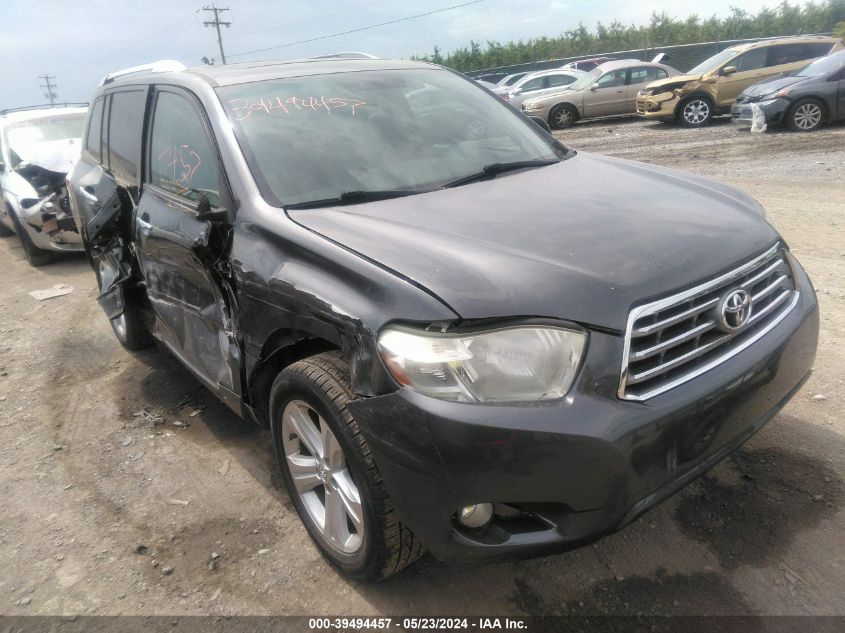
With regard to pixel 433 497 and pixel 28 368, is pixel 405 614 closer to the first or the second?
pixel 433 497

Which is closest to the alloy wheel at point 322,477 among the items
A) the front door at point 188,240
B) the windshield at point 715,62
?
the front door at point 188,240

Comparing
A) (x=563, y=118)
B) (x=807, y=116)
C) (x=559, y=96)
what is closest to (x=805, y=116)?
(x=807, y=116)

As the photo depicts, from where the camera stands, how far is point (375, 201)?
100 inches

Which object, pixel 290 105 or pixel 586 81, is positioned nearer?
pixel 290 105

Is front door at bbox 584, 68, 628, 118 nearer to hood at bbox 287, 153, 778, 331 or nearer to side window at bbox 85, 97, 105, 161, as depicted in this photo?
side window at bbox 85, 97, 105, 161

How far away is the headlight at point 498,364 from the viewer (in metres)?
1.78

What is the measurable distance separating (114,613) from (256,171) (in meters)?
1.78

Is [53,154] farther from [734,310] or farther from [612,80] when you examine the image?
[612,80]

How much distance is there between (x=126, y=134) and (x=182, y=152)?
104cm

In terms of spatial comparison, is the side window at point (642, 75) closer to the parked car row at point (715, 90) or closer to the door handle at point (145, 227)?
the parked car row at point (715, 90)

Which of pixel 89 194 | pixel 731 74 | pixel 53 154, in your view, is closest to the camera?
pixel 89 194

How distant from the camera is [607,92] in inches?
675

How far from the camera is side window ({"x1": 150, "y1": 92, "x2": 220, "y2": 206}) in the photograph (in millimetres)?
2857

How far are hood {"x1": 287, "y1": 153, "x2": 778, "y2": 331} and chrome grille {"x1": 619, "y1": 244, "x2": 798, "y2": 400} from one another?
5cm
